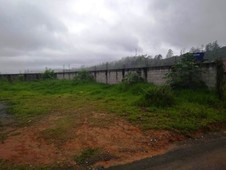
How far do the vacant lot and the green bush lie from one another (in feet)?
0.38

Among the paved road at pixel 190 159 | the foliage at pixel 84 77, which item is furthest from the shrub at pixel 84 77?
the paved road at pixel 190 159

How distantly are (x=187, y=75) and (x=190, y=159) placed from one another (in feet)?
23.9

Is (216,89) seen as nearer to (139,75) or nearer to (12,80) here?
(139,75)

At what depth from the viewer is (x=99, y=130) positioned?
26.2ft

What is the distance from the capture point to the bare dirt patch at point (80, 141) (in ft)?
20.2

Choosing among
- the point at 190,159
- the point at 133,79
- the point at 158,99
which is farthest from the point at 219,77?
the point at 190,159

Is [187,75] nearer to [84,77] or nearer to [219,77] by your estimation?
[219,77]

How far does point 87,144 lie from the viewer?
273 inches

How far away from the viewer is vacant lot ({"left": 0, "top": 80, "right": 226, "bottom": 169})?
620 centimetres

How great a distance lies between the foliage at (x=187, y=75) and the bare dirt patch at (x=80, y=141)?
16.6ft

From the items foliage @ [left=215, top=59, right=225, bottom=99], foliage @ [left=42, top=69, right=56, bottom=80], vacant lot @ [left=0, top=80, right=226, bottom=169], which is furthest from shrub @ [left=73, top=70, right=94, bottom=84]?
foliage @ [left=215, top=59, right=225, bottom=99]

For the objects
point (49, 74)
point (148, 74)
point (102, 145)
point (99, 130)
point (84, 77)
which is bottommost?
point (102, 145)

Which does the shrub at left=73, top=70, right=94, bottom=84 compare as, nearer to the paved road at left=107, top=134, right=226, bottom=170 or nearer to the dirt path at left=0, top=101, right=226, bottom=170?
the dirt path at left=0, top=101, right=226, bottom=170

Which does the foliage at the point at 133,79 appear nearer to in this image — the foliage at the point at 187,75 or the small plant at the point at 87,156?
the foliage at the point at 187,75
